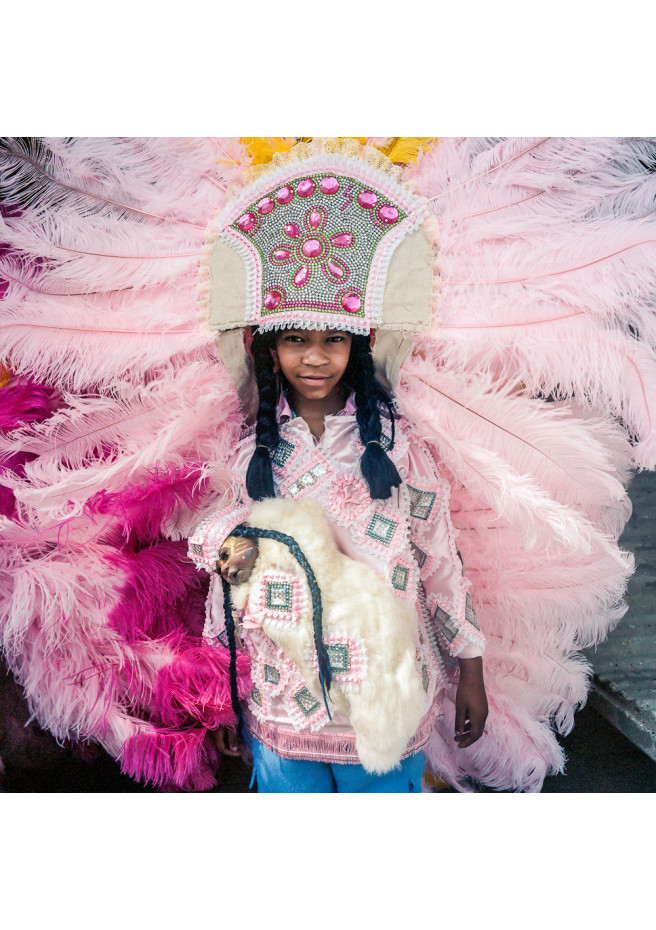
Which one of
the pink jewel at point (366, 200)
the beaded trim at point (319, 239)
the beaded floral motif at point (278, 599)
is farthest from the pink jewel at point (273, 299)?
the beaded floral motif at point (278, 599)

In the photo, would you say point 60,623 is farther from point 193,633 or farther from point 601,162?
point 601,162

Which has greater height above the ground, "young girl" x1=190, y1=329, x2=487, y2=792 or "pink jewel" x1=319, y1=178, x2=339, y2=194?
"pink jewel" x1=319, y1=178, x2=339, y2=194

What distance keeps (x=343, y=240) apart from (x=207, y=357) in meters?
0.36

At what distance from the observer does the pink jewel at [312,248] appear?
1.20 metres

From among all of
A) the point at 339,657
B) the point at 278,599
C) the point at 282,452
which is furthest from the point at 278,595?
the point at 282,452

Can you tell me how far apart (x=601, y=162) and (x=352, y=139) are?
0.50m

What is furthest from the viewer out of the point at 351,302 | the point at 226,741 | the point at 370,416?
the point at 226,741

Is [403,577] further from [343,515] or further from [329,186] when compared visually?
[329,186]

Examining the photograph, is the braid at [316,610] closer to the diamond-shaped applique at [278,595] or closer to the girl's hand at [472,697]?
the diamond-shaped applique at [278,595]

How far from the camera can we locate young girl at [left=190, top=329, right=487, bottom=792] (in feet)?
4.15

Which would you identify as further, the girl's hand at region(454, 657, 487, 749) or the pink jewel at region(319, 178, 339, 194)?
the girl's hand at region(454, 657, 487, 749)

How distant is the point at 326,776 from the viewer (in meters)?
1.36

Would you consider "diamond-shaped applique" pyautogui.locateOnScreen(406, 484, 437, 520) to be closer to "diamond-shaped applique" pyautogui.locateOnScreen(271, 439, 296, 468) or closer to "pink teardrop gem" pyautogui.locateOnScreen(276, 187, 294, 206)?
"diamond-shaped applique" pyautogui.locateOnScreen(271, 439, 296, 468)

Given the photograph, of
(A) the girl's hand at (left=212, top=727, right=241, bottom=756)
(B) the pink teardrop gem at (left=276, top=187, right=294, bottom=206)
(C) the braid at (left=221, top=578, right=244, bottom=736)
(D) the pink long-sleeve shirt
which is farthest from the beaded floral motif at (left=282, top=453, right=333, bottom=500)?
(A) the girl's hand at (left=212, top=727, right=241, bottom=756)
